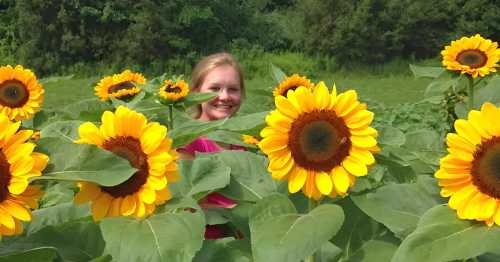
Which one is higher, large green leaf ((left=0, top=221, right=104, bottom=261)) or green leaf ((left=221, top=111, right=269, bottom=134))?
green leaf ((left=221, top=111, right=269, bottom=134))

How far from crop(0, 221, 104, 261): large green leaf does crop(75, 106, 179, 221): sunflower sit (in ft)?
0.22

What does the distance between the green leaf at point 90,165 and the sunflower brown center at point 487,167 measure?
462 millimetres

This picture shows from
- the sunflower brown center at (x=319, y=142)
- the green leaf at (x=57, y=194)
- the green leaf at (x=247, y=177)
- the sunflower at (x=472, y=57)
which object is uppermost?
the sunflower brown center at (x=319, y=142)

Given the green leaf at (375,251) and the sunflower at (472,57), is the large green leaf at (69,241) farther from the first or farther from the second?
the sunflower at (472,57)

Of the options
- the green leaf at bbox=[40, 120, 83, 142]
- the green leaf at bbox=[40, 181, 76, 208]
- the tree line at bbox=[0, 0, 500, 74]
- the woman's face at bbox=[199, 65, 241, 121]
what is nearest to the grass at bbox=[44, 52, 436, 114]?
the tree line at bbox=[0, 0, 500, 74]

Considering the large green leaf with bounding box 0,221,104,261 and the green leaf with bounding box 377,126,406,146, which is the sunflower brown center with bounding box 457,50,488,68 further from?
the large green leaf with bounding box 0,221,104,261

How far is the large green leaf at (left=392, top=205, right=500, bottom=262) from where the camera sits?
0.88 meters

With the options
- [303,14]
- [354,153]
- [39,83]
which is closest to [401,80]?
[303,14]

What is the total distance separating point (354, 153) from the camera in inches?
42.5

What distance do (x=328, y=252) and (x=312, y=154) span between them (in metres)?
0.15

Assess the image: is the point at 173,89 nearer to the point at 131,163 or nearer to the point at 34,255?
the point at 131,163

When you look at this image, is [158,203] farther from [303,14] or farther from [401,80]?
[303,14]

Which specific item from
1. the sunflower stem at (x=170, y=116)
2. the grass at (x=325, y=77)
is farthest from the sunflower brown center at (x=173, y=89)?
the grass at (x=325, y=77)

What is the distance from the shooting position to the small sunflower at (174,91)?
217 cm
